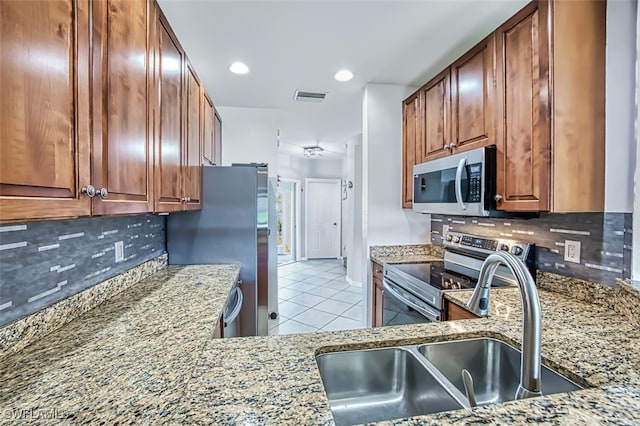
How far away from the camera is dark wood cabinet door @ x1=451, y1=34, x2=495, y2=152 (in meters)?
1.69

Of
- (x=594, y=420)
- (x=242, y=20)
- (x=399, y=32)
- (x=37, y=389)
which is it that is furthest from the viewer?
(x=399, y=32)

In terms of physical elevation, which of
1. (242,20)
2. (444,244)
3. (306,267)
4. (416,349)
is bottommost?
(306,267)

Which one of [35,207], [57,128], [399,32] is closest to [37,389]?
[35,207]

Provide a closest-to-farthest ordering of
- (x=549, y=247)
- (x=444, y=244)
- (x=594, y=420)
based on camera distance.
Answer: (x=594, y=420) → (x=549, y=247) → (x=444, y=244)

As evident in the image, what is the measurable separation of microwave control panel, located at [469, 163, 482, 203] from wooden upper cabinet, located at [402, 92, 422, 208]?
75 centimetres

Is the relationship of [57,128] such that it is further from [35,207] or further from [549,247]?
[549,247]

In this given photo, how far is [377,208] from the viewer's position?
2713 millimetres

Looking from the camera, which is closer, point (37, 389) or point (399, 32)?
point (37, 389)

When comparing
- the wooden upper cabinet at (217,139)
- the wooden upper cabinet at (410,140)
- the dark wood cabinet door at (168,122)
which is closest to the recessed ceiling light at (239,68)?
the wooden upper cabinet at (217,139)

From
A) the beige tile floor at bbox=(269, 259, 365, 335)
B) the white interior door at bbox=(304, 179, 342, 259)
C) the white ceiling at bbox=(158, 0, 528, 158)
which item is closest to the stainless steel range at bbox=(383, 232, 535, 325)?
the beige tile floor at bbox=(269, 259, 365, 335)

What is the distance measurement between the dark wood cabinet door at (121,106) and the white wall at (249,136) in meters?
2.11

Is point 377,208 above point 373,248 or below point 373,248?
above

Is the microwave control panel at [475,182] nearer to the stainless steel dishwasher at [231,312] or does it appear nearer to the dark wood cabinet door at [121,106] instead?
the stainless steel dishwasher at [231,312]

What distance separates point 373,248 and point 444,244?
2.04 ft
